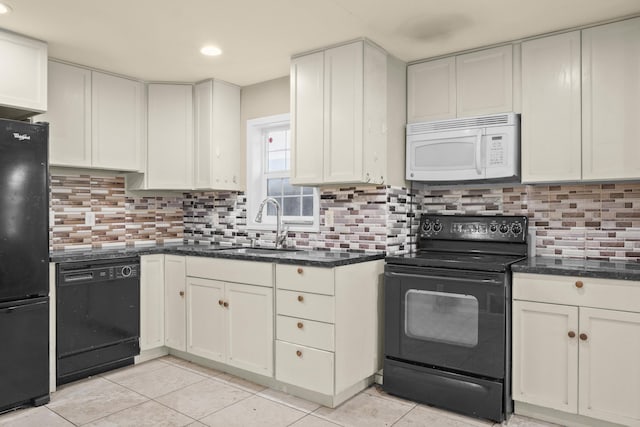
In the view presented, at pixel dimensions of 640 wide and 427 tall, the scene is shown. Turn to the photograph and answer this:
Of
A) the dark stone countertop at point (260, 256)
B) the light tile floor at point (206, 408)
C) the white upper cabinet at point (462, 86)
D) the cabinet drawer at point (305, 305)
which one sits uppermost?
the white upper cabinet at point (462, 86)

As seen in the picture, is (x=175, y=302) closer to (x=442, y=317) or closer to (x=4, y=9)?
(x=442, y=317)

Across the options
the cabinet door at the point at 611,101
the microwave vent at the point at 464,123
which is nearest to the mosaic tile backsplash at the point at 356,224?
the microwave vent at the point at 464,123

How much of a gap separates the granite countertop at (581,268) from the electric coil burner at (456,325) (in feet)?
0.38

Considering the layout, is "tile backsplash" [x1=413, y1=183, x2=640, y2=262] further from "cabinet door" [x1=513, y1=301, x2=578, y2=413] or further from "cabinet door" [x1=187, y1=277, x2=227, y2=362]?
"cabinet door" [x1=187, y1=277, x2=227, y2=362]

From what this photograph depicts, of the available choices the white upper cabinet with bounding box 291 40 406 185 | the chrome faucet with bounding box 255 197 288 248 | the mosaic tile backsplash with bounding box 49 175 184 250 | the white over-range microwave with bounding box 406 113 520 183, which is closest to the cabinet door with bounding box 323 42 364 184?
the white upper cabinet with bounding box 291 40 406 185

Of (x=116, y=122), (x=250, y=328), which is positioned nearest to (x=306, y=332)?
(x=250, y=328)

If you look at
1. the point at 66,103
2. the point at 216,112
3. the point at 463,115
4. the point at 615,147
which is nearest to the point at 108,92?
the point at 66,103

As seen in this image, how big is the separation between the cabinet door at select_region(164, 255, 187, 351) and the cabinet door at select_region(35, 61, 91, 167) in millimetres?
1025

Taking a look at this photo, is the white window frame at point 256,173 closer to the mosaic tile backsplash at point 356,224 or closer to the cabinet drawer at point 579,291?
the mosaic tile backsplash at point 356,224

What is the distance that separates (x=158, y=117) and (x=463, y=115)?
8.28ft

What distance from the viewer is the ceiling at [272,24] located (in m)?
2.44

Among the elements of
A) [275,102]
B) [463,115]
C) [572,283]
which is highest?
[275,102]

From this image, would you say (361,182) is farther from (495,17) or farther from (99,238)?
(99,238)

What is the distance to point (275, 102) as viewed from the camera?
377 cm
